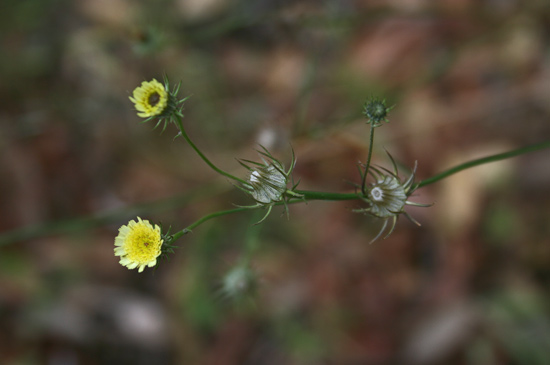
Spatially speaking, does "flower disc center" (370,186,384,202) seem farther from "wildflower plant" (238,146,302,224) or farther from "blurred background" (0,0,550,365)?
"blurred background" (0,0,550,365)

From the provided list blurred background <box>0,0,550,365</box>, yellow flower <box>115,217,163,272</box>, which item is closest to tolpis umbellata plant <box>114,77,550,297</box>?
yellow flower <box>115,217,163,272</box>

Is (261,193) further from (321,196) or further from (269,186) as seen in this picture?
(321,196)

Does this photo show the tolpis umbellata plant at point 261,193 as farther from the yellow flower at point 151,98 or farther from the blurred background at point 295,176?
the blurred background at point 295,176

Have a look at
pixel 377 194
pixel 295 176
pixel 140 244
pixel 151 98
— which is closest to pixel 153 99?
pixel 151 98

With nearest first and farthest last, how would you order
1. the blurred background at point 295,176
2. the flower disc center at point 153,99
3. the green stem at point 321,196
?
the green stem at point 321,196
the flower disc center at point 153,99
the blurred background at point 295,176

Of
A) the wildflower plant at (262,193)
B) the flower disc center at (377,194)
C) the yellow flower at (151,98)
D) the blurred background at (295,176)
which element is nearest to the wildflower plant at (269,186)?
the wildflower plant at (262,193)

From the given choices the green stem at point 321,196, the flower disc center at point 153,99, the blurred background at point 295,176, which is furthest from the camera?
the blurred background at point 295,176
